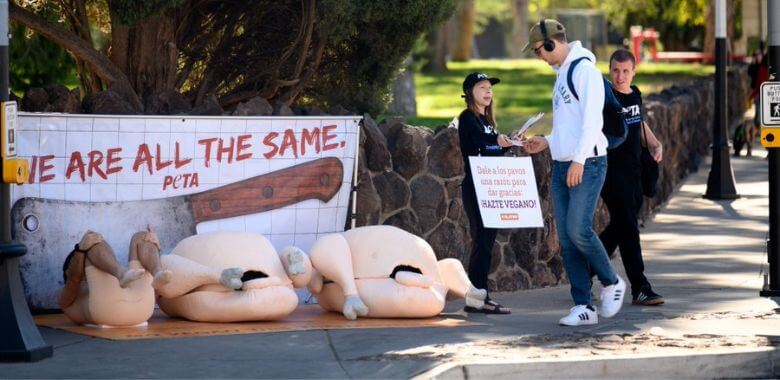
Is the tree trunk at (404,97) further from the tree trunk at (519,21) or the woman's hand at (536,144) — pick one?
the tree trunk at (519,21)

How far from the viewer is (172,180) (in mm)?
10312

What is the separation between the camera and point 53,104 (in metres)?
10.4

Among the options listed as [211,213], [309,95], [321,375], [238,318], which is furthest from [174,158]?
[309,95]

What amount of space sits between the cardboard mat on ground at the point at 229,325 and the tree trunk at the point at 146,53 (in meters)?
Result: 3.30

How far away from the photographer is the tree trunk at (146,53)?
41.9ft

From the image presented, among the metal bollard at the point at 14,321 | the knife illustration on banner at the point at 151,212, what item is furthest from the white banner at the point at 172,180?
the metal bollard at the point at 14,321

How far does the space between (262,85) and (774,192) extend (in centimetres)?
515

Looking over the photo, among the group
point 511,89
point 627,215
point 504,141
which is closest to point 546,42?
point 504,141

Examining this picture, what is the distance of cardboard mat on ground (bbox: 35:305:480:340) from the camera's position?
361 inches

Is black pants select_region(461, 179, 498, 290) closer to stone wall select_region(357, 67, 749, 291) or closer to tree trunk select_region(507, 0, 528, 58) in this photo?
stone wall select_region(357, 67, 749, 291)

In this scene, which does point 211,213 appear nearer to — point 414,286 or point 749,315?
point 414,286

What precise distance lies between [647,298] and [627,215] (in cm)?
63

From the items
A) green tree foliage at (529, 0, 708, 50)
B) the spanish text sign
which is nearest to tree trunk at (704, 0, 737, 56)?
green tree foliage at (529, 0, 708, 50)

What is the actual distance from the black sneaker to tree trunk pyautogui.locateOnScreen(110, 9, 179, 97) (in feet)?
15.3
